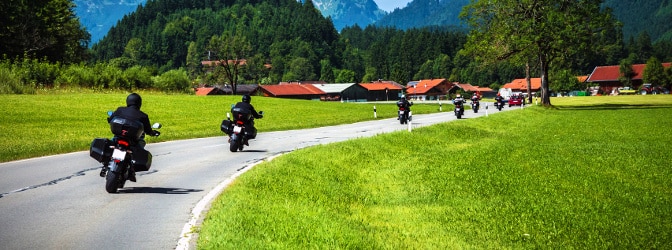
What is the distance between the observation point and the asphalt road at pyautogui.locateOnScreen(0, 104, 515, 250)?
7.20m

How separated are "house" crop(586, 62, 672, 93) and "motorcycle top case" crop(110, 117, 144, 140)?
16760 centimetres

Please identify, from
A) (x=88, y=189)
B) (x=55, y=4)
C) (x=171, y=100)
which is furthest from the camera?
(x=55, y=4)

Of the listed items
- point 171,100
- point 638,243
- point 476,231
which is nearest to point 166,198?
point 476,231

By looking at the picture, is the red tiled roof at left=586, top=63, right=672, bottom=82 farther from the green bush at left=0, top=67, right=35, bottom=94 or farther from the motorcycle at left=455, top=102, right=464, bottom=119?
the green bush at left=0, top=67, right=35, bottom=94

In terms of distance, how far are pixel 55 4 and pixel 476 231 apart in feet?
204

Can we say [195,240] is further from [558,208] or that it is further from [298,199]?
[558,208]

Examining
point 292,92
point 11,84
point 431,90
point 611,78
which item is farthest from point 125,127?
point 611,78

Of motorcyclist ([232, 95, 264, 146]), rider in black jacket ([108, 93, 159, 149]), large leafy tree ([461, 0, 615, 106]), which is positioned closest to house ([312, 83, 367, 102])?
large leafy tree ([461, 0, 615, 106])

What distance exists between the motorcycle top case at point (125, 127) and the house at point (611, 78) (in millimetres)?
167599

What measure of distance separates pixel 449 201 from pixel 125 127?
5763mm

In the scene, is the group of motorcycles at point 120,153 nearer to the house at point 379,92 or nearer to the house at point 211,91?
the house at point 211,91

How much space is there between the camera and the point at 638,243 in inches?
272

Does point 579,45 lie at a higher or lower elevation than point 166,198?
higher

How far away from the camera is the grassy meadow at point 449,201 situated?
721cm
